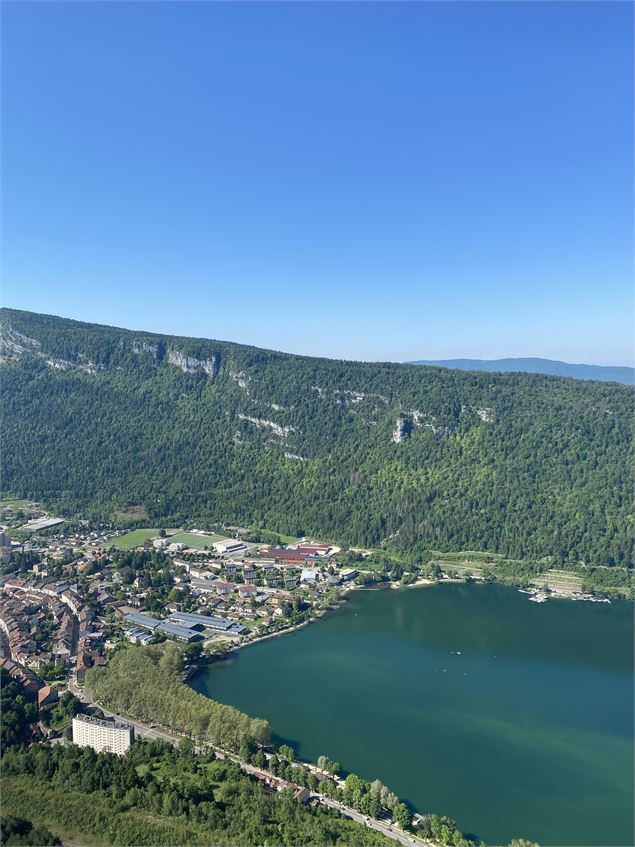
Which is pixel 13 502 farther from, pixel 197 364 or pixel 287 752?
pixel 287 752

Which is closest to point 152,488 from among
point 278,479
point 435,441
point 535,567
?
point 278,479

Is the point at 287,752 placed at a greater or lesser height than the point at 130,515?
greater

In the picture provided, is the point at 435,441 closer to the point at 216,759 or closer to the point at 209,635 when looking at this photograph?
the point at 209,635

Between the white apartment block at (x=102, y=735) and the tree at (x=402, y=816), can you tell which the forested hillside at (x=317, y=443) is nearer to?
the white apartment block at (x=102, y=735)

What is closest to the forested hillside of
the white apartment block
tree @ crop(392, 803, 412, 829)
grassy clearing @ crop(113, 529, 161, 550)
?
grassy clearing @ crop(113, 529, 161, 550)

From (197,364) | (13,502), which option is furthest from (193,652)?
(197,364)
